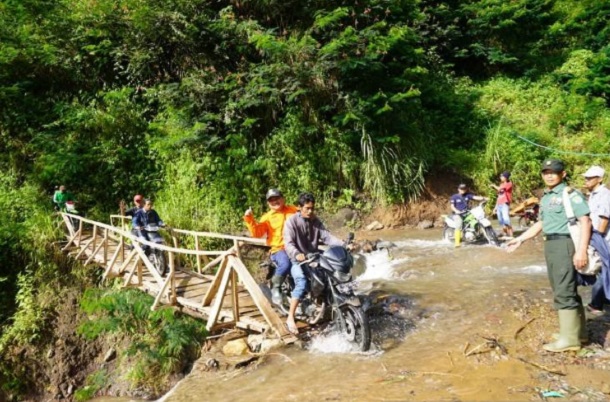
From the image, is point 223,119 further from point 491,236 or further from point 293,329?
point 293,329

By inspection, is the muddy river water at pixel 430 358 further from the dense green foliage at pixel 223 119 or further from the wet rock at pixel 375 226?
the dense green foliage at pixel 223 119

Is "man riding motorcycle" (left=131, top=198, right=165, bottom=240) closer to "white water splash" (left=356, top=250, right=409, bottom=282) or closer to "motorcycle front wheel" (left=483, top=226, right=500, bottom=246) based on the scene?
"white water splash" (left=356, top=250, right=409, bottom=282)

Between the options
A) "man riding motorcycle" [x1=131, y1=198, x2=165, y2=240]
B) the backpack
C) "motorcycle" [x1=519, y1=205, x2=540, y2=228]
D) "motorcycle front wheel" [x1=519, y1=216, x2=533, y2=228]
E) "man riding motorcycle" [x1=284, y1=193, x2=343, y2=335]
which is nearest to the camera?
the backpack

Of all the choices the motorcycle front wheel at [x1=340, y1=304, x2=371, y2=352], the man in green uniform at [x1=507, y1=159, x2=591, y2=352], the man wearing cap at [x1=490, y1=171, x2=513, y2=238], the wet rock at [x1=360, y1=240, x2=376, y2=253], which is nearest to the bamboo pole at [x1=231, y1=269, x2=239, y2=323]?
the motorcycle front wheel at [x1=340, y1=304, x2=371, y2=352]

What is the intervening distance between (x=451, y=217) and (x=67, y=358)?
32.4 feet

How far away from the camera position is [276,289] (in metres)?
5.82

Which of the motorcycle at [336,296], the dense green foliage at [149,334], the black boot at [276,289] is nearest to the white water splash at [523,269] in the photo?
the motorcycle at [336,296]

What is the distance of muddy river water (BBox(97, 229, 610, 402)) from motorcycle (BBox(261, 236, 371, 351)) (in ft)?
0.72

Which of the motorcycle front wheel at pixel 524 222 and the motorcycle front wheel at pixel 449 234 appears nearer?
the motorcycle front wheel at pixel 449 234

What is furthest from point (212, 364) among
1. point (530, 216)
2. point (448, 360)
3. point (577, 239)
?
point (530, 216)

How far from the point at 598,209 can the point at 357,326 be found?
293 centimetres

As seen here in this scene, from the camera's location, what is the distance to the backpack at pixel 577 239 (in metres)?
3.86

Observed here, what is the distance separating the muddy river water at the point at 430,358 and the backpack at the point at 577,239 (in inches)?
37.1

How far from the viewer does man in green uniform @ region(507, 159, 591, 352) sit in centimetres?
387
